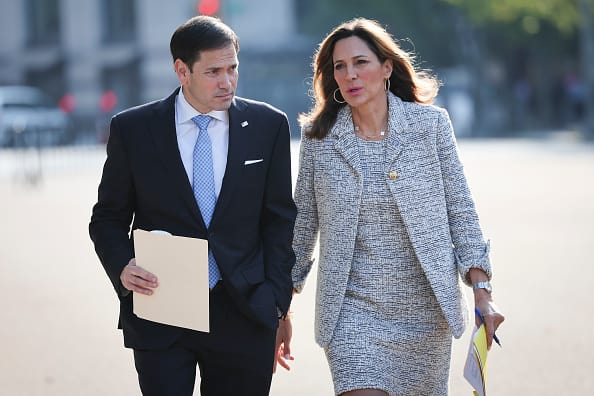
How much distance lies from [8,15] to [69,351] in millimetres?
43519

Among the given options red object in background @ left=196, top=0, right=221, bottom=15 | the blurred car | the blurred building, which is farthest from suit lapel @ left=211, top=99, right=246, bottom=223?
the blurred building

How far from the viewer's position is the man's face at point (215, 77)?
162 inches

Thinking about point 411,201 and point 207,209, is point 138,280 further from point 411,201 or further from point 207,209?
point 411,201

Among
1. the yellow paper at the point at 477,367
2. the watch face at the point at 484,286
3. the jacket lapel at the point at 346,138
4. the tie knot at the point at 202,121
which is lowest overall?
the yellow paper at the point at 477,367

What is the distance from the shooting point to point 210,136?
4238mm

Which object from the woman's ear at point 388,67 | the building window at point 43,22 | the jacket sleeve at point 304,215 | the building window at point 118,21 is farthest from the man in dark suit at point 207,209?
the building window at point 43,22

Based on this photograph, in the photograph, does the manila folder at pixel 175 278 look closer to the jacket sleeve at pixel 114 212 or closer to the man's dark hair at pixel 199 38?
the jacket sleeve at pixel 114 212

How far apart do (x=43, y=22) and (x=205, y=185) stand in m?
46.6

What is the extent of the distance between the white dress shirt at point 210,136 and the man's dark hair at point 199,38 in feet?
0.59

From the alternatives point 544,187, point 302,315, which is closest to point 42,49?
point 544,187

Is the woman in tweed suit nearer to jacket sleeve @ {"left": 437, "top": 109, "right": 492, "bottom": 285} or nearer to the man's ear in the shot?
jacket sleeve @ {"left": 437, "top": 109, "right": 492, "bottom": 285}

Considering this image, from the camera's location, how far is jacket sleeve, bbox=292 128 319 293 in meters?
4.80

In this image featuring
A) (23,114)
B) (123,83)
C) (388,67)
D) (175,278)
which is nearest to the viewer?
(175,278)

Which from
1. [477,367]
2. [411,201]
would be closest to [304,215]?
[411,201]
